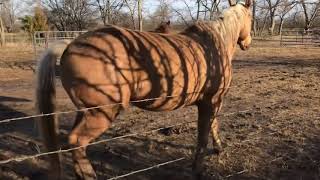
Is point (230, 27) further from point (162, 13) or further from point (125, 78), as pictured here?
point (162, 13)

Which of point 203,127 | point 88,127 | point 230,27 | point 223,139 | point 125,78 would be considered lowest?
point 223,139

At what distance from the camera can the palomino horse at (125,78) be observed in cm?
301

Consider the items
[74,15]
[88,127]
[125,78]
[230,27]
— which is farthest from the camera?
[74,15]

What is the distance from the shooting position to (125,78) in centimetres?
314

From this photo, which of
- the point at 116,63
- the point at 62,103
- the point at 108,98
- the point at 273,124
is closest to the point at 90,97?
the point at 108,98

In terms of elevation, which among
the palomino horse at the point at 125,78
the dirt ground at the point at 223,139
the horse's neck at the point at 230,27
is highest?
the horse's neck at the point at 230,27

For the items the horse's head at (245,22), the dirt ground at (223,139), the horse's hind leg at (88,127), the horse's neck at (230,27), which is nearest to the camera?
the horse's hind leg at (88,127)

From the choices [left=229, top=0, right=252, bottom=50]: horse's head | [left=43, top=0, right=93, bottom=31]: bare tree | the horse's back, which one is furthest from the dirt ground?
[left=43, top=0, right=93, bottom=31]: bare tree

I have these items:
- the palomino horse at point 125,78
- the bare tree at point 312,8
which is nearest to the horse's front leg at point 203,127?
the palomino horse at point 125,78

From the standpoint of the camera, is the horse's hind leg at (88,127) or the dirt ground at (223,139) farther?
the dirt ground at (223,139)

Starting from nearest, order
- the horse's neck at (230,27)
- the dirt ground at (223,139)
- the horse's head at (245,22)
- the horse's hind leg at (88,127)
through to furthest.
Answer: the horse's hind leg at (88,127) < the dirt ground at (223,139) < the horse's neck at (230,27) < the horse's head at (245,22)

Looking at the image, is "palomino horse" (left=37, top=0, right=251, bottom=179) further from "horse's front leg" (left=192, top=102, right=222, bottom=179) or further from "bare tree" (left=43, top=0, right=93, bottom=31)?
"bare tree" (left=43, top=0, right=93, bottom=31)

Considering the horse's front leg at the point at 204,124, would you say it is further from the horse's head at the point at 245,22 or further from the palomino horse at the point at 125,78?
the horse's head at the point at 245,22

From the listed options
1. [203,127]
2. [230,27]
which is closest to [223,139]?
[203,127]
